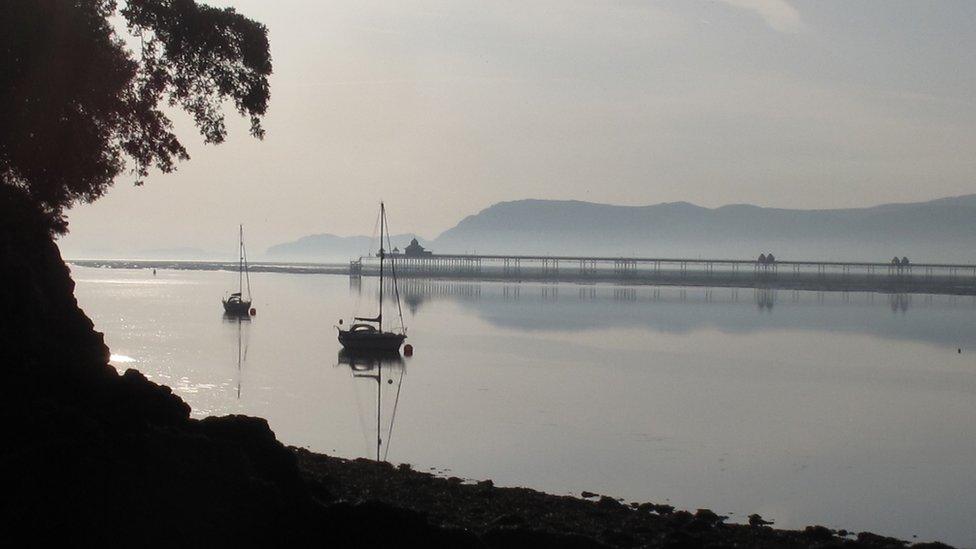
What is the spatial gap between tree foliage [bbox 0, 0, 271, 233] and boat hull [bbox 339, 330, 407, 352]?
2264cm

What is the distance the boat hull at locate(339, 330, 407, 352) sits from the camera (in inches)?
1548

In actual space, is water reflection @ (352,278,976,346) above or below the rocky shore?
below

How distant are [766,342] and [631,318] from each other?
677 inches

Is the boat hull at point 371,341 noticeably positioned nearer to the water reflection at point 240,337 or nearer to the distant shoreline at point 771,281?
the water reflection at point 240,337

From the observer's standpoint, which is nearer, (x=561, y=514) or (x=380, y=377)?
(x=561, y=514)

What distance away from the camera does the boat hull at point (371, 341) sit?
1548 inches

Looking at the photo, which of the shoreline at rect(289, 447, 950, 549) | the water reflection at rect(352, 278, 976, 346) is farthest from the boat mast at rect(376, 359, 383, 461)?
the water reflection at rect(352, 278, 976, 346)

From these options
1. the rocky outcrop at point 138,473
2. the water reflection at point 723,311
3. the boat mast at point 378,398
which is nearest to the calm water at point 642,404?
the boat mast at point 378,398

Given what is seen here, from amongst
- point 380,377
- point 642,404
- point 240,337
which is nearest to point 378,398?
point 380,377

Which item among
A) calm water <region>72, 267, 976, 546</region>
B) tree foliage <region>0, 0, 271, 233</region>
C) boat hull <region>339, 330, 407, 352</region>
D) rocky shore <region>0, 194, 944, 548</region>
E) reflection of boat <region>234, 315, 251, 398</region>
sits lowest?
calm water <region>72, 267, 976, 546</region>

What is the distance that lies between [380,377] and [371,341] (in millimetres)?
7105

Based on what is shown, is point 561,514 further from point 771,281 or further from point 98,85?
point 771,281

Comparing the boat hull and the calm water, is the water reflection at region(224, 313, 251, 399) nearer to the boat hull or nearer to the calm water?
the calm water

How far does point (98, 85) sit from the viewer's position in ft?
50.6
